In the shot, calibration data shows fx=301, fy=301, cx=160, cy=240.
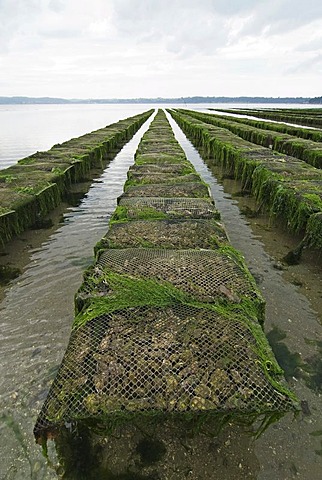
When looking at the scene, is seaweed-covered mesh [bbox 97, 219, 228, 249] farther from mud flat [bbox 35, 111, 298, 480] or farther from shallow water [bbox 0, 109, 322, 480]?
shallow water [bbox 0, 109, 322, 480]

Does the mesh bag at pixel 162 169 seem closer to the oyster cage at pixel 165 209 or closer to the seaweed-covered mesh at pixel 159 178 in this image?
the seaweed-covered mesh at pixel 159 178

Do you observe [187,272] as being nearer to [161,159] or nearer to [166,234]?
[166,234]

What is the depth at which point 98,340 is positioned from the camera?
8.33ft

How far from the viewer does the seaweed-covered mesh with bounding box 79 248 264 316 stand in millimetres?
3100

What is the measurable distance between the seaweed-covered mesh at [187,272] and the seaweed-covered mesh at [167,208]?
1.37 m

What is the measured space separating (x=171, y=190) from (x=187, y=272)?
3481 mm

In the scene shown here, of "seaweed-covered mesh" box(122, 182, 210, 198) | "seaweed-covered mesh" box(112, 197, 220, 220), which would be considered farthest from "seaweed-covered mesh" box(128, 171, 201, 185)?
"seaweed-covered mesh" box(112, 197, 220, 220)

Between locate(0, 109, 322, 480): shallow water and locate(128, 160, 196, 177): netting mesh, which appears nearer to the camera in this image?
locate(0, 109, 322, 480): shallow water

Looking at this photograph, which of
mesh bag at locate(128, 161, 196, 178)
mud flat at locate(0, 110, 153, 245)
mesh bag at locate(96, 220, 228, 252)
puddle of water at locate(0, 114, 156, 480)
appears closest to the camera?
puddle of water at locate(0, 114, 156, 480)

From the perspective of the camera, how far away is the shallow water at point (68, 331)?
2598mm

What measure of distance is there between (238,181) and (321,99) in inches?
8590

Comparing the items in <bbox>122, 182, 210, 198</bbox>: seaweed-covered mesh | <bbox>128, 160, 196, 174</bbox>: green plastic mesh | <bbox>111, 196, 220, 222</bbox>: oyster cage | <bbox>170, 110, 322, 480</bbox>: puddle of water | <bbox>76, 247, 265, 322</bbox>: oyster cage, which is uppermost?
<bbox>76, 247, 265, 322</bbox>: oyster cage

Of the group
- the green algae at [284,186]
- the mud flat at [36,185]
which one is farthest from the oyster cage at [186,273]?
the mud flat at [36,185]

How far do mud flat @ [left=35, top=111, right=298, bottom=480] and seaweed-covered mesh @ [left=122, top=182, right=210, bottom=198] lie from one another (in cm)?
258
